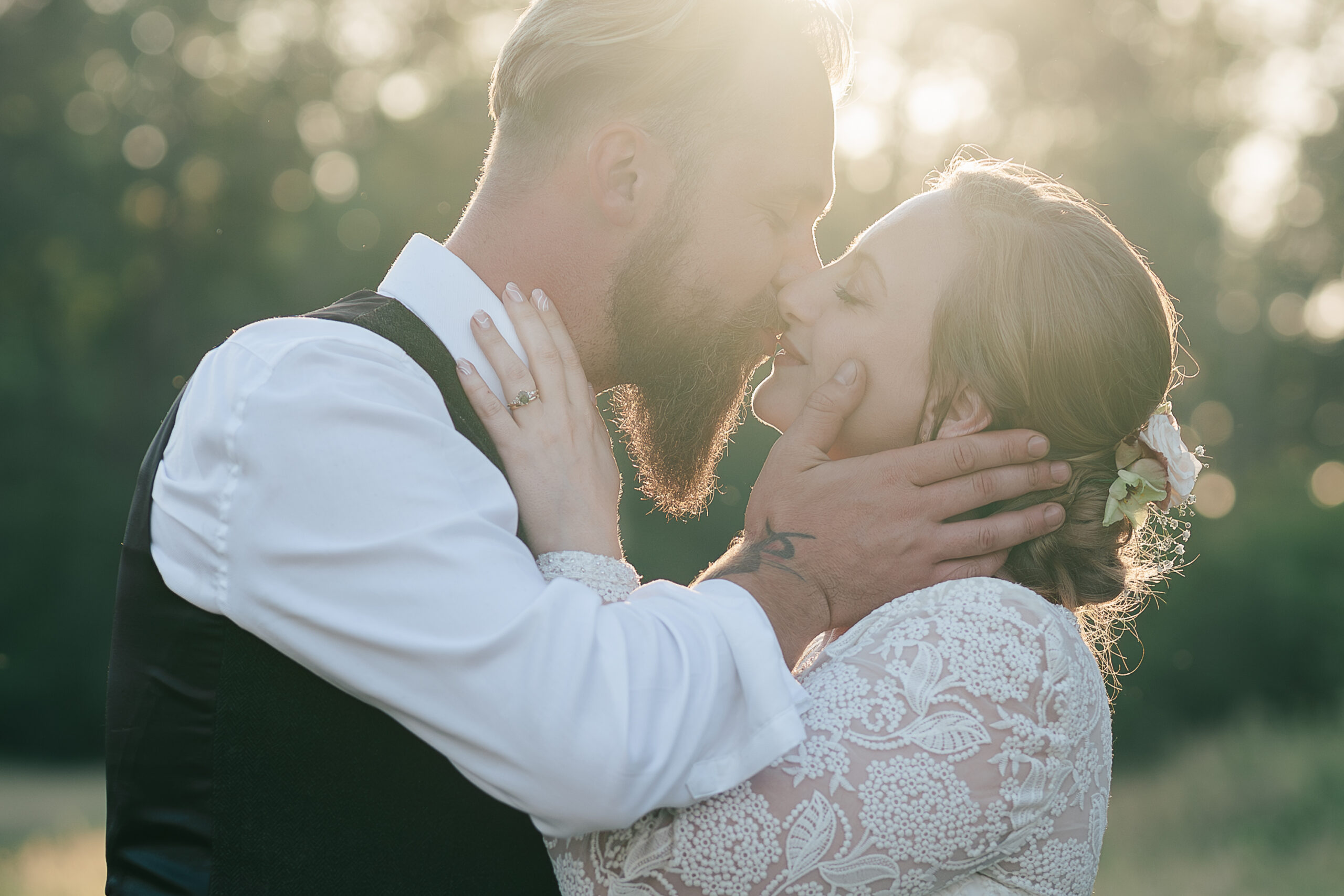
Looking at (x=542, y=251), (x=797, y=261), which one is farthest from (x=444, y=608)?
(x=797, y=261)

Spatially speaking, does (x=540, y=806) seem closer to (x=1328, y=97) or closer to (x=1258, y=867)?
(x=1258, y=867)

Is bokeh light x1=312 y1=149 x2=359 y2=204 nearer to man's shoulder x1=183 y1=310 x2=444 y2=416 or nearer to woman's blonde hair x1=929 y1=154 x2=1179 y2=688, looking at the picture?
woman's blonde hair x1=929 y1=154 x2=1179 y2=688

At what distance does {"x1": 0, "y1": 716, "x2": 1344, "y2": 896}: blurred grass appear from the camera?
9977mm

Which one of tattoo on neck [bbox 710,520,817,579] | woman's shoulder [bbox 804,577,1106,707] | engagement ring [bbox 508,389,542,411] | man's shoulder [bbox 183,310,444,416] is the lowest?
woman's shoulder [bbox 804,577,1106,707]

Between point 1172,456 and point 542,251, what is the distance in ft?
5.27

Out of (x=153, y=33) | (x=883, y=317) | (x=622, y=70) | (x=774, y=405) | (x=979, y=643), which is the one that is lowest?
(x=979, y=643)

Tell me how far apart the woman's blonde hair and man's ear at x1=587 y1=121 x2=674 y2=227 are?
0.78 meters

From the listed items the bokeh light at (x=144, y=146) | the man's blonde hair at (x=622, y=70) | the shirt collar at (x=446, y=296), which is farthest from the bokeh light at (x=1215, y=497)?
the bokeh light at (x=144, y=146)

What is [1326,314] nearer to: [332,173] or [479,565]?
[332,173]

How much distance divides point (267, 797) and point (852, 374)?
161 centimetres

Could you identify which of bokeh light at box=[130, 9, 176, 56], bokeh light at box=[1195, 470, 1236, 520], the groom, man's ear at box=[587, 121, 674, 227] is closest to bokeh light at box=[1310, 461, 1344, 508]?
bokeh light at box=[1195, 470, 1236, 520]

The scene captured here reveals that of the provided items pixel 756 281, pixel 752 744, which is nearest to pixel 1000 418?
pixel 756 281

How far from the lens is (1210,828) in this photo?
12117 mm

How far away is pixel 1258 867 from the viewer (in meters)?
A: 10.8
